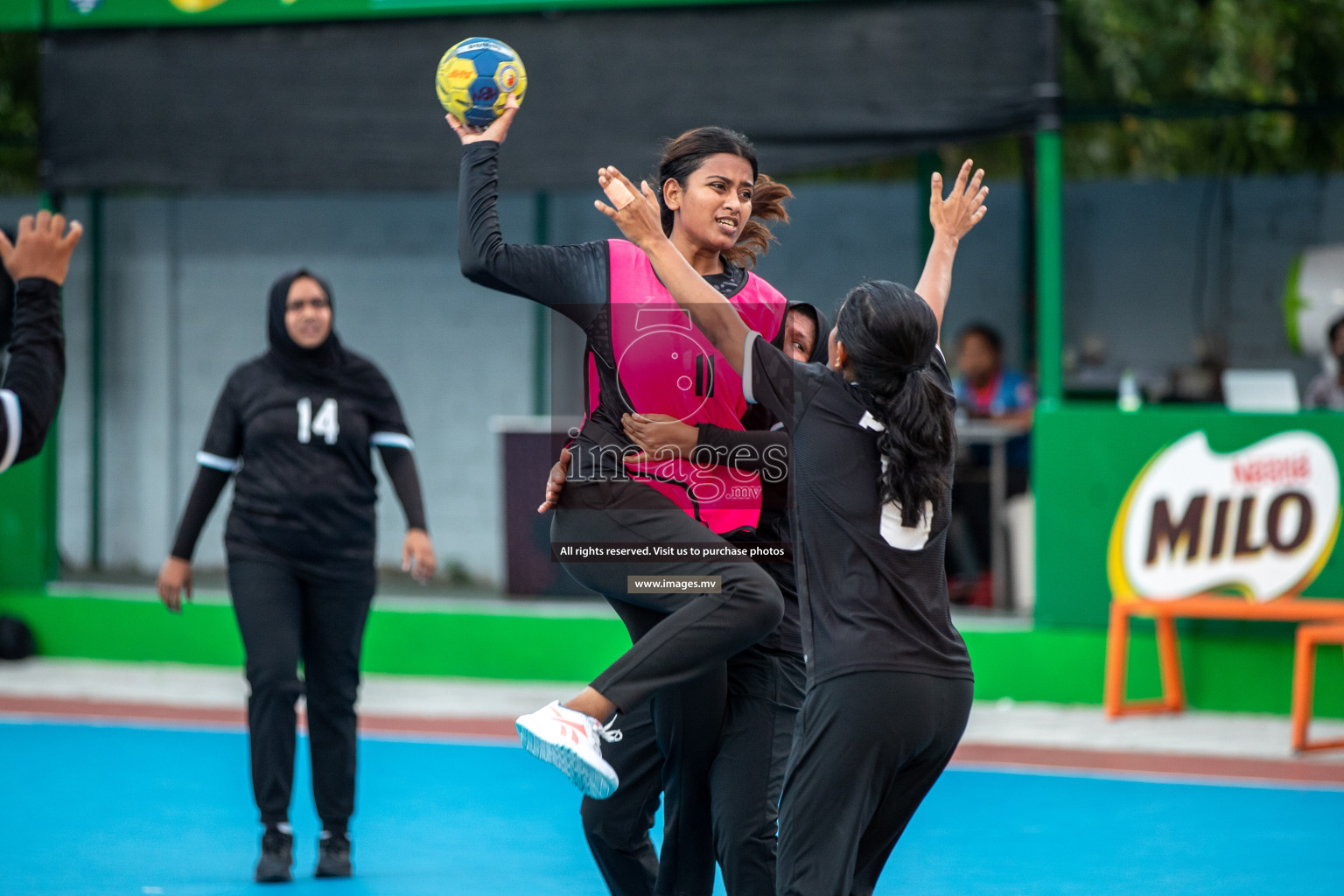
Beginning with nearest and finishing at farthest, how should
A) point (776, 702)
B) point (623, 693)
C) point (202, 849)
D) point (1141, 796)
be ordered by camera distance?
point (623, 693) < point (776, 702) < point (202, 849) < point (1141, 796)

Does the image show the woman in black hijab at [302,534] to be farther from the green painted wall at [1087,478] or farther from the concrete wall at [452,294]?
the concrete wall at [452,294]

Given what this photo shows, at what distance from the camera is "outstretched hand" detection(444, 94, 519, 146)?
15.1 ft

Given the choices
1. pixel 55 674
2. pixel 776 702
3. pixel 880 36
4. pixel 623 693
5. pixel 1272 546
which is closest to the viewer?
pixel 623 693

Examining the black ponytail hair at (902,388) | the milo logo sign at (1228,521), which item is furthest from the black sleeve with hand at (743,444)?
the milo logo sign at (1228,521)

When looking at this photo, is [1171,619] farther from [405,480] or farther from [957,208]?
[957,208]

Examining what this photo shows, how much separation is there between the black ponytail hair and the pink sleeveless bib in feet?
1.59

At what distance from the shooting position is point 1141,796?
7.74m

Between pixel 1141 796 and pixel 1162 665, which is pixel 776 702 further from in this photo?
pixel 1162 665

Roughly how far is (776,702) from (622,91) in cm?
654

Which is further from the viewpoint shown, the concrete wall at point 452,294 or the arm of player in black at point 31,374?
the concrete wall at point 452,294

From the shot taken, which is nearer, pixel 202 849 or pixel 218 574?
pixel 202 849

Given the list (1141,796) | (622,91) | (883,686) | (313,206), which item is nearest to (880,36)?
(622,91)

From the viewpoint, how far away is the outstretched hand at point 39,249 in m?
4.42

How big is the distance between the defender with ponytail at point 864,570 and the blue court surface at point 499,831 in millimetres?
2151
